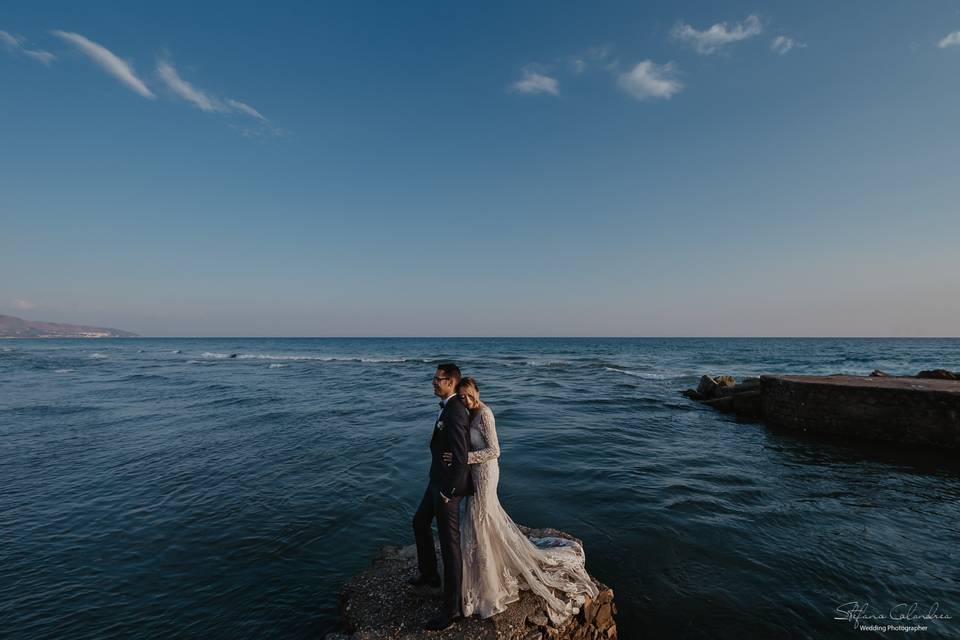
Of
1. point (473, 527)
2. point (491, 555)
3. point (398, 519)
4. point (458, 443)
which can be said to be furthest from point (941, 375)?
point (458, 443)

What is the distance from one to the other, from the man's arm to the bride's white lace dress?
111mm

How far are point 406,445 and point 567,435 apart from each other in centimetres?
571

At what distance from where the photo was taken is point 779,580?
18.7 feet

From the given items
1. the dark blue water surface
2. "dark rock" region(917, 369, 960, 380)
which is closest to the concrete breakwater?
the dark blue water surface

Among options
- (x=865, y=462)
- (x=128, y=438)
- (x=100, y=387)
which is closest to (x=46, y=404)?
(x=100, y=387)

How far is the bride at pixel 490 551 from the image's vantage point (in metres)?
3.95

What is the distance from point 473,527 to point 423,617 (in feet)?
3.60

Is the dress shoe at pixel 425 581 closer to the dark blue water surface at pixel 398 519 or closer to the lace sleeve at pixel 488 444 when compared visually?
the dark blue water surface at pixel 398 519

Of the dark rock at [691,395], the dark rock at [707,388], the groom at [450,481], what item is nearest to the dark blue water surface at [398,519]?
the groom at [450,481]

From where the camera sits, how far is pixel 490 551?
3967mm

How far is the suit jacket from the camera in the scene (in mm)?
3848

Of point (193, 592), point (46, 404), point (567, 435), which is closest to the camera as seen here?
point (193, 592)

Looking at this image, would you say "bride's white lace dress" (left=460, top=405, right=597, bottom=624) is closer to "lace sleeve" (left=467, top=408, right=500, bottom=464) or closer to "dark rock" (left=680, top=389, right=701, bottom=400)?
"lace sleeve" (left=467, top=408, right=500, bottom=464)

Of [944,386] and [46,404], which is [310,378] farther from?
[944,386]
